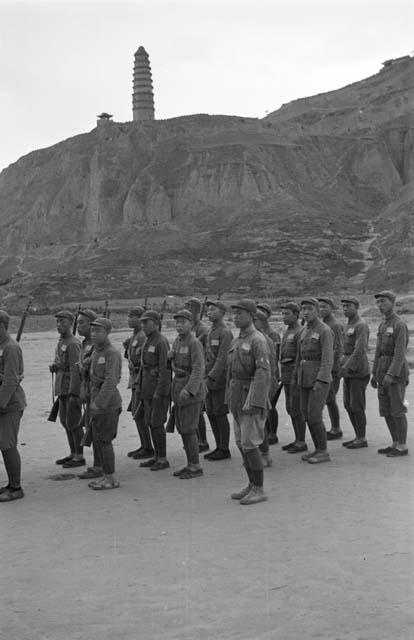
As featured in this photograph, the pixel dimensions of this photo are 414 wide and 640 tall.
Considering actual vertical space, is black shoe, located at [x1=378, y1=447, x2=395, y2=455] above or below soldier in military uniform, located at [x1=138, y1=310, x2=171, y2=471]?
below

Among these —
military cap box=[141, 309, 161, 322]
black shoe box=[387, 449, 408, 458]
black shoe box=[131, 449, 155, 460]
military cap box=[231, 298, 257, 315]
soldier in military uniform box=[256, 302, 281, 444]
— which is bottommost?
black shoe box=[131, 449, 155, 460]

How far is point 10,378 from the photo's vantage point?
8.02m

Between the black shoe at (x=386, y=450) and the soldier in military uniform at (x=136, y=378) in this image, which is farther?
the soldier in military uniform at (x=136, y=378)

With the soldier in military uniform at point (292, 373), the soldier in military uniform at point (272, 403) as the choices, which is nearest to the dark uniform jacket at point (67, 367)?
the soldier in military uniform at point (272, 403)

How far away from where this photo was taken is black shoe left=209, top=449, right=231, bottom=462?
9875 millimetres

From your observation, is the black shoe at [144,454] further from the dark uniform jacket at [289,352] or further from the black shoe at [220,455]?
the dark uniform jacket at [289,352]

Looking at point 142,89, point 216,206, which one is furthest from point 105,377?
point 142,89

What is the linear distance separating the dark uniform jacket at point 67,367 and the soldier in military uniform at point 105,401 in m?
0.98

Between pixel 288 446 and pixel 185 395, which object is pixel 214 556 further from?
pixel 288 446

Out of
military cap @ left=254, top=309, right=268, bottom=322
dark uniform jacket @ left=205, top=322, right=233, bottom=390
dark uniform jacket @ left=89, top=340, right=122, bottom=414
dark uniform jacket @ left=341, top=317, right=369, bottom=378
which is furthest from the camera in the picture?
military cap @ left=254, top=309, right=268, bottom=322

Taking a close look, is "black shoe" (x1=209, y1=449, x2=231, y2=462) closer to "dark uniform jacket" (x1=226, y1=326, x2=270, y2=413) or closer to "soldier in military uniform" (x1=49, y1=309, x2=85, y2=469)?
"soldier in military uniform" (x1=49, y1=309, x2=85, y2=469)

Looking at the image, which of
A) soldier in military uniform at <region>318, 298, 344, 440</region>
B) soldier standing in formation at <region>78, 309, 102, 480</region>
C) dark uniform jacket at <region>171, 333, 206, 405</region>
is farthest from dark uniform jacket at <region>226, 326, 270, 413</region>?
soldier in military uniform at <region>318, 298, 344, 440</region>

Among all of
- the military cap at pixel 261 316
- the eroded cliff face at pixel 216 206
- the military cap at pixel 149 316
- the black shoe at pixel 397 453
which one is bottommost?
the black shoe at pixel 397 453

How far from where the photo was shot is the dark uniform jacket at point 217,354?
9859 millimetres
